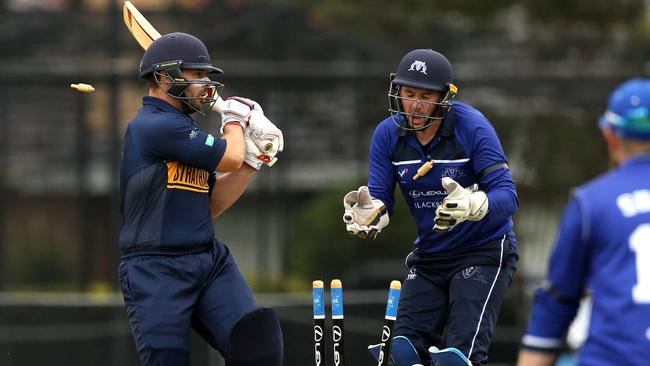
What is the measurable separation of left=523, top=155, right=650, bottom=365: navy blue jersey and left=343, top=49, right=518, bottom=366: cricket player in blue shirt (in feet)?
6.12

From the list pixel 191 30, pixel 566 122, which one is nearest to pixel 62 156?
pixel 191 30

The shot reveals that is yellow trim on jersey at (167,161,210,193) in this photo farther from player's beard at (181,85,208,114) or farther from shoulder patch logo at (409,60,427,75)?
shoulder patch logo at (409,60,427,75)

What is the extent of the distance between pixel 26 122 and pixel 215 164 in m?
6.93

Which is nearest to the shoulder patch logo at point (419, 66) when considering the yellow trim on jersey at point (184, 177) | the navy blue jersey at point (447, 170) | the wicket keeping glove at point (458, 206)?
the navy blue jersey at point (447, 170)

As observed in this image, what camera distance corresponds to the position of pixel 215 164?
636cm

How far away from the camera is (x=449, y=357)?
6.58 m

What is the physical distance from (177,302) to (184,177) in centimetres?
59

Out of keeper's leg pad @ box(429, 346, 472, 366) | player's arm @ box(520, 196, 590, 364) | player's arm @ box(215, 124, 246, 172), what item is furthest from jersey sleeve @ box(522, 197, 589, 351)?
player's arm @ box(215, 124, 246, 172)

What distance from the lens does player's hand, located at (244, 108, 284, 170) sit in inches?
259

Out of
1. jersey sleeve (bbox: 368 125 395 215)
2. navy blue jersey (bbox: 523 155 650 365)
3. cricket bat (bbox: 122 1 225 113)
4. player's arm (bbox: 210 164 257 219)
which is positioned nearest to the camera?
navy blue jersey (bbox: 523 155 650 365)

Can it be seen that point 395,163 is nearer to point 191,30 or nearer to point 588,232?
point 588,232

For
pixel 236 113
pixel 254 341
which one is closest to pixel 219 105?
pixel 236 113

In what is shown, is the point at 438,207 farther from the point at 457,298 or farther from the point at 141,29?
the point at 141,29

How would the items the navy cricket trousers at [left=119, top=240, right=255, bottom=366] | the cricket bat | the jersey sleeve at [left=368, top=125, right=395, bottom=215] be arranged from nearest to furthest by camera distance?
1. the navy cricket trousers at [left=119, top=240, right=255, bottom=366]
2. the jersey sleeve at [left=368, top=125, right=395, bottom=215]
3. the cricket bat
